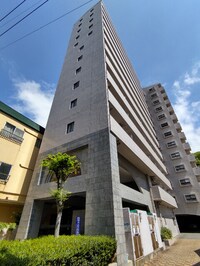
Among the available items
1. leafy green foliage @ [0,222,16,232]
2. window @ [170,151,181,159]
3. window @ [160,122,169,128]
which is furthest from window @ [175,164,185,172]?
leafy green foliage @ [0,222,16,232]

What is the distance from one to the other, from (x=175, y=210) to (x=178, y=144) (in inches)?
500

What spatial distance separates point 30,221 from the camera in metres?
11.2

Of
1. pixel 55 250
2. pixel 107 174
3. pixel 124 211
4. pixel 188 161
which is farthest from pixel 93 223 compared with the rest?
pixel 188 161

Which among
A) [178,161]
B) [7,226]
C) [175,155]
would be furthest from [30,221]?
[175,155]

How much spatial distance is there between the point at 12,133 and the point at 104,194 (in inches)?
424

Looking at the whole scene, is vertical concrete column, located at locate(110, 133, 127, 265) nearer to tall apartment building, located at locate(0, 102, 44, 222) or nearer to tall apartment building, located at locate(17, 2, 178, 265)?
tall apartment building, located at locate(17, 2, 178, 265)

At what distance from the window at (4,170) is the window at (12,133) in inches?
97.2

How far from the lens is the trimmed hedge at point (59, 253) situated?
3.94 meters

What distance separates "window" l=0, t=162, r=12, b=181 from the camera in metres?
12.6

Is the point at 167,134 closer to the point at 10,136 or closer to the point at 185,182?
the point at 185,182

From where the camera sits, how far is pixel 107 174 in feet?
30.0

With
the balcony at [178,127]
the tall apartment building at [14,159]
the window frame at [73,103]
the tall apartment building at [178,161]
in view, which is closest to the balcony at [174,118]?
the tall apartment building at [178,161]

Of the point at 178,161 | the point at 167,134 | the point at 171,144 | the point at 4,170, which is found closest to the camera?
the point at 4,170

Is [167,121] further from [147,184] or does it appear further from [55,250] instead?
[55,250]
